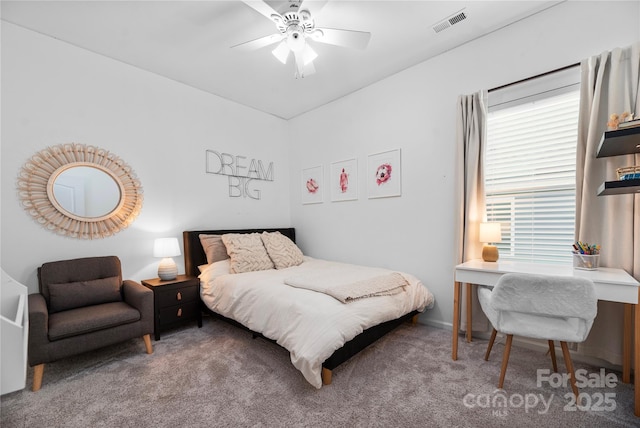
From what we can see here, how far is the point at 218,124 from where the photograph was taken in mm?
3752

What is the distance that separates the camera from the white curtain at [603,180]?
194cm

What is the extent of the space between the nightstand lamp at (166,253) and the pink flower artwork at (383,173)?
243cm

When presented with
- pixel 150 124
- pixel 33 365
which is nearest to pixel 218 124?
pixel 150 124

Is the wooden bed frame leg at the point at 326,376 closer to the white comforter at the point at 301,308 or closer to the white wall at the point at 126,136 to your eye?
the white comforter at the point at 301,308

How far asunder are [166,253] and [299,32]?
245 cm

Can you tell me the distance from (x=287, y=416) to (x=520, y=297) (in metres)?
1.58

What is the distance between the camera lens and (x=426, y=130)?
9.95 feet

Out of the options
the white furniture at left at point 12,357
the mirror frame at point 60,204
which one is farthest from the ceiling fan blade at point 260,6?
the mirror frame at point 60,204

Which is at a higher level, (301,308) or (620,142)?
(620,142)

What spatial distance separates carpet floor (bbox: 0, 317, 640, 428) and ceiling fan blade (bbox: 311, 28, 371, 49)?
253cm

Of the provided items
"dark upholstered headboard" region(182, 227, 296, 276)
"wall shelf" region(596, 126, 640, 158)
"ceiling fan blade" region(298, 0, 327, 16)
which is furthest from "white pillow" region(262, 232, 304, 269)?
"wall shelf" region(596, 126, 640, 158)

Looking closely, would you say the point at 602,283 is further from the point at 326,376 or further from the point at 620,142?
the point at 326,376

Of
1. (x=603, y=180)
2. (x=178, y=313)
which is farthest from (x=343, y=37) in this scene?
(x=178, y=313)

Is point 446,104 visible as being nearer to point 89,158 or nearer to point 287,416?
point 287,416
